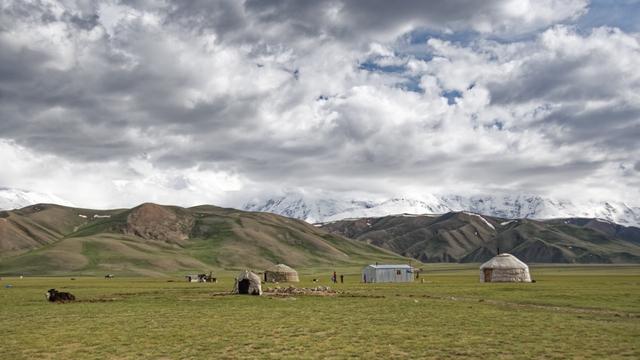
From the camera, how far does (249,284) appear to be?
210ft

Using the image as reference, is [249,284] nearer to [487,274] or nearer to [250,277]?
[250,277]

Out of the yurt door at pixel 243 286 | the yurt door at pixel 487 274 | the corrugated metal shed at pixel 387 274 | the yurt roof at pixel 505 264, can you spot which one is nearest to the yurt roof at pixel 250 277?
the yurt door at pixel 243 286

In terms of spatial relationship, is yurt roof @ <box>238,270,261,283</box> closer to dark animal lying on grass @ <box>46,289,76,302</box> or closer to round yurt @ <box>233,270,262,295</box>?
round yurt @ <box>233,270,262,295</box>

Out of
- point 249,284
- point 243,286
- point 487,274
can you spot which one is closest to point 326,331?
point 249,284

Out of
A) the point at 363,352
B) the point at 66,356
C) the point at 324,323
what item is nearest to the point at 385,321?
the point at 324,323

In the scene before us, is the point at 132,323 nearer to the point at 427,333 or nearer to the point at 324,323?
the point at 324,323

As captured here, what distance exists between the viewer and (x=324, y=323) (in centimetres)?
3306

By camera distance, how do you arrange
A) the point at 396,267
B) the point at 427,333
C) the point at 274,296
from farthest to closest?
the point at 396,267
the point at 274,296
the point at 427,333

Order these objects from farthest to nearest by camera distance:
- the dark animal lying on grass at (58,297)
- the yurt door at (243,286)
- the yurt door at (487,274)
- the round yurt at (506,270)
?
the yurt door at (487,274)
the round yurt at (506,270)
the yurt door at (243,286)
the dark animal lying on grass at (58,297)

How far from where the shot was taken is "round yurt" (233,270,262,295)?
63125 mm

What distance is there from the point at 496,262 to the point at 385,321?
69283 millimetres

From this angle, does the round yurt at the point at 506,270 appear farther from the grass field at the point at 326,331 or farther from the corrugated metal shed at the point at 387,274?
the grass field at the point at 326,331

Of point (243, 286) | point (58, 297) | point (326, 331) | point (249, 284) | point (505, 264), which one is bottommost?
point (326, 331)

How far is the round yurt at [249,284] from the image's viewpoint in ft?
207
